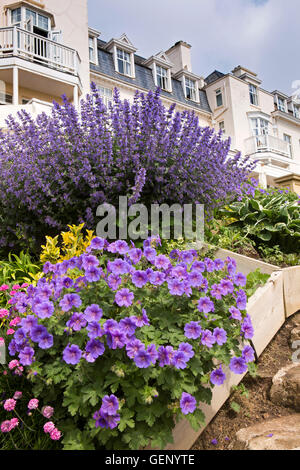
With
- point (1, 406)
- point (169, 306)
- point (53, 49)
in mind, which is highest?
point (53, 49)

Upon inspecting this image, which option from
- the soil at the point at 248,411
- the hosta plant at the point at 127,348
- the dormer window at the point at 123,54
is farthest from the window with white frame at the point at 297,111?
the hosta plant at the point at 127,348

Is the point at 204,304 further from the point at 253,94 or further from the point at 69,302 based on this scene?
the point at 253,94

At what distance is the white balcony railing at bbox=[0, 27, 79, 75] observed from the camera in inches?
404

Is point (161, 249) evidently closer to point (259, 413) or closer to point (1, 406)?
point (259, 413)

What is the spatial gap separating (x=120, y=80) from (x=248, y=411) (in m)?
14.1

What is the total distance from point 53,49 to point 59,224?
34.0ft

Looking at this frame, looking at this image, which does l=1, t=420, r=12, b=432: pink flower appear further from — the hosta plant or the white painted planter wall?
the white painted planter wall

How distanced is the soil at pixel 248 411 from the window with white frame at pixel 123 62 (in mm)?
14599

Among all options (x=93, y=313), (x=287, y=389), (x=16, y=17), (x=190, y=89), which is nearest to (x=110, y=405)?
(x=93, y=313)

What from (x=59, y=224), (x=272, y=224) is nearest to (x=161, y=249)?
(x=59, y=224)

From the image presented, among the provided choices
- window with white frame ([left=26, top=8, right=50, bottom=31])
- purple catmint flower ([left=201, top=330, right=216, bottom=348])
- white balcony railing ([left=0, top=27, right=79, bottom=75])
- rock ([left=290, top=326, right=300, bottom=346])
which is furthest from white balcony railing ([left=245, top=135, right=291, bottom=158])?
purple catmint flower ([left=201, top=330, right=216, bottom=348])

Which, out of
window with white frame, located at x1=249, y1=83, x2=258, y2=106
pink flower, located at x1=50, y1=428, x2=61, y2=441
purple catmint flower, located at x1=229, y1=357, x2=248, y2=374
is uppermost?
window with white frame, located at x1=249, y1=83, x2=258, y2=106

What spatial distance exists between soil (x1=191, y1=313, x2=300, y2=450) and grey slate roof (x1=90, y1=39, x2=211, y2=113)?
39.1 feet
